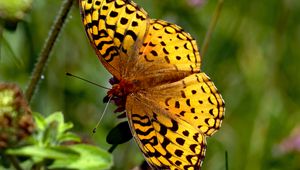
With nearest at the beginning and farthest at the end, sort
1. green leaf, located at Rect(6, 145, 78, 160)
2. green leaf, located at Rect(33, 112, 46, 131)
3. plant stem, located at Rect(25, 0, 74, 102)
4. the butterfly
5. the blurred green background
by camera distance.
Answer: green leaf, located at Rect(6, 145, 78, 160), the butterfly, green leaf, located at Rect(33, 112, 46, 131), plant stem, located at Rect(25, 0, 74, 102), the blurred green background

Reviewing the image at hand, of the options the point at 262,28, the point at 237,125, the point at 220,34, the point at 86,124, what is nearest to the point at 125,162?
the point at 86,124

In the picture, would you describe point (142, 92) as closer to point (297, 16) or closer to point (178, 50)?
point (178, 50)

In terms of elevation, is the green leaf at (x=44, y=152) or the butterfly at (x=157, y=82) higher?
the butterfly at (x=157, y=82)

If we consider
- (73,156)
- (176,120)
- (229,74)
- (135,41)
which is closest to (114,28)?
(135,41)

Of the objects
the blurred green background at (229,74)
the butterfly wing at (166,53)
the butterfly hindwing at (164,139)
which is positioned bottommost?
the blurred green background at (229,74)

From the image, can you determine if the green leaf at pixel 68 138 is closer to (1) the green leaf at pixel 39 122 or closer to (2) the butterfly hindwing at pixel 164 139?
(1) the green leaf at pixel 39 122

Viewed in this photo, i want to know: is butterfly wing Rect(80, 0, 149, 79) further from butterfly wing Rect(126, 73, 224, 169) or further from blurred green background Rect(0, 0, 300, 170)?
blurred green background Rect(0, 0, 300, 170)

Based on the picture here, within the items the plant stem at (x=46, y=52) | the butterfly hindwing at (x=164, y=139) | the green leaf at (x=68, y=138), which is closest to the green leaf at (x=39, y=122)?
the green leaf at (x=68, y=138)

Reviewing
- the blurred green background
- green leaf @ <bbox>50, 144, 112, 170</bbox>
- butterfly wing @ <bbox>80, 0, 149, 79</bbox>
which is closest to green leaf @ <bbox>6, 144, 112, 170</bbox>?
green leaf @ <bbox>50, 144, 112, 170</bbox>
